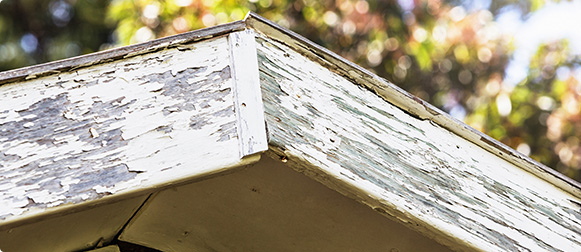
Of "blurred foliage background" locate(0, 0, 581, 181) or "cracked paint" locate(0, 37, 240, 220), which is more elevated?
"blurred foliage background" locate(0, 0, 581, 181)

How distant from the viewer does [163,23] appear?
2.69 meters

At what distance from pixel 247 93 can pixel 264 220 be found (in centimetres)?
24

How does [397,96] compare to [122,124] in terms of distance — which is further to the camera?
[397,96]

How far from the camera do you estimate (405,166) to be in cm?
58

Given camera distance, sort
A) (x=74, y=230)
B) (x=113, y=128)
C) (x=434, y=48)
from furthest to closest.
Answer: (x=434, y=48) < (x=74, y=230) < (x=113, y=128)

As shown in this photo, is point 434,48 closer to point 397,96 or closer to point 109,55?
point 397,96

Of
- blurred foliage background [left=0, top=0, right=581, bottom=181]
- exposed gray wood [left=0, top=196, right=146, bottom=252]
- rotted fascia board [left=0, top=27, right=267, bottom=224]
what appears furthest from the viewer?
blurred foliage background [left=0, top=0, right=581, bottom=181]

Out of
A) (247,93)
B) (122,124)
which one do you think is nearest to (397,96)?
(247,93)

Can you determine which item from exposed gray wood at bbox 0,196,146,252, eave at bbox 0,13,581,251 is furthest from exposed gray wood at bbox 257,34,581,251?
exposed gray wood at bbox 0,196,146,252

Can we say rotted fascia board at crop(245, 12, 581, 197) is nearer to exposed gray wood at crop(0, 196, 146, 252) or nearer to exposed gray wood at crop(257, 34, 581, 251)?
exposed gray wood at crop(257, 34, 581, 251)

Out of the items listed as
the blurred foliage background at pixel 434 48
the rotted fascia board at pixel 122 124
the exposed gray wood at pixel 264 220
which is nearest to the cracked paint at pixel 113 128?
the rotted fascia board at pixel 122 124

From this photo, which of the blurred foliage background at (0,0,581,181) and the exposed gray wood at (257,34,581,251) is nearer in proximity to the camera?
the exposed gray wood at (257,34,581,251)

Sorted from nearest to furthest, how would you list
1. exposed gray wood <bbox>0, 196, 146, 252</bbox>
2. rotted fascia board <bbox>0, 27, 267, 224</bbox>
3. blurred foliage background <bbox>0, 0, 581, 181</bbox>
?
1. rotted fascia board <bbox>0, 27, 267, 224</bbox>
2. exposed gray wood <bbox>0, 196, 146, 252</bbox>
3. blurred foliage background <bbox>0, 0, 581, 181</bbox>

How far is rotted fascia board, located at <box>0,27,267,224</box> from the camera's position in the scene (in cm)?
46
